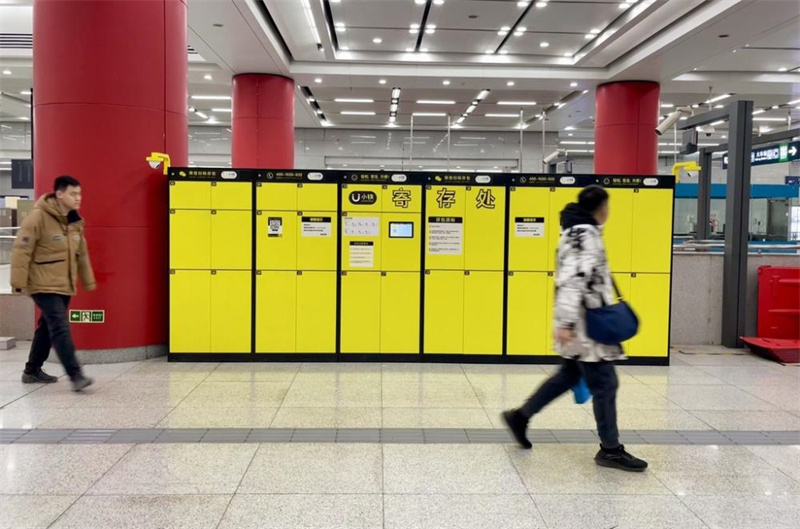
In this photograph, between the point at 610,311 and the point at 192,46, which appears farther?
the point at 192,46

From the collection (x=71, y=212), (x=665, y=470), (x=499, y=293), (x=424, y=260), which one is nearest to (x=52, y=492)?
(x=71, y=212)

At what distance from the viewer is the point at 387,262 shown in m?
6.42

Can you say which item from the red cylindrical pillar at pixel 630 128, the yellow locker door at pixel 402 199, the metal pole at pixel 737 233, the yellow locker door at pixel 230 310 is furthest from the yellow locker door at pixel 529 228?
the red cylindrical pillar at pixel 630 128

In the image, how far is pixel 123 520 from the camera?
9.61 feet

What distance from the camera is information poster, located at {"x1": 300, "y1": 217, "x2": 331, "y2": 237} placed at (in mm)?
6363

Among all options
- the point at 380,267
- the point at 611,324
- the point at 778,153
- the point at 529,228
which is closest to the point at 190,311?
the point at 380,267

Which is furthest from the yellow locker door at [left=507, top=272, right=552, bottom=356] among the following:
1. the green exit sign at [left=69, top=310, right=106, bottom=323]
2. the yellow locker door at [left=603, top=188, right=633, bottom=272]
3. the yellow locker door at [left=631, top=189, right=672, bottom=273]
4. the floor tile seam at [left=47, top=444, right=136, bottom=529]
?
the green exit sign at [left=69, top=310, right=106, bottom=323]

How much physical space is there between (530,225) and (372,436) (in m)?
3.24

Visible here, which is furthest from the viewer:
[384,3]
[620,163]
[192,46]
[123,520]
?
[620,163]

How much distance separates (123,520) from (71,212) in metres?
3.15

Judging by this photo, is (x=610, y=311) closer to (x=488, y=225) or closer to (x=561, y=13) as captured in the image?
(x=488, y=225)

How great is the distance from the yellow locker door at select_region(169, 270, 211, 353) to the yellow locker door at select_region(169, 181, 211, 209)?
0.72 metres

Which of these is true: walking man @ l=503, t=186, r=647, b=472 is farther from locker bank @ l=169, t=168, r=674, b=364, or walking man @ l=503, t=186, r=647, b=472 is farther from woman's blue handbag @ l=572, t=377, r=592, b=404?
locker bank @ l=169, t=168, r=674, b=364

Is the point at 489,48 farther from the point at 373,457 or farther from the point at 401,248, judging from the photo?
the point at 373,457
